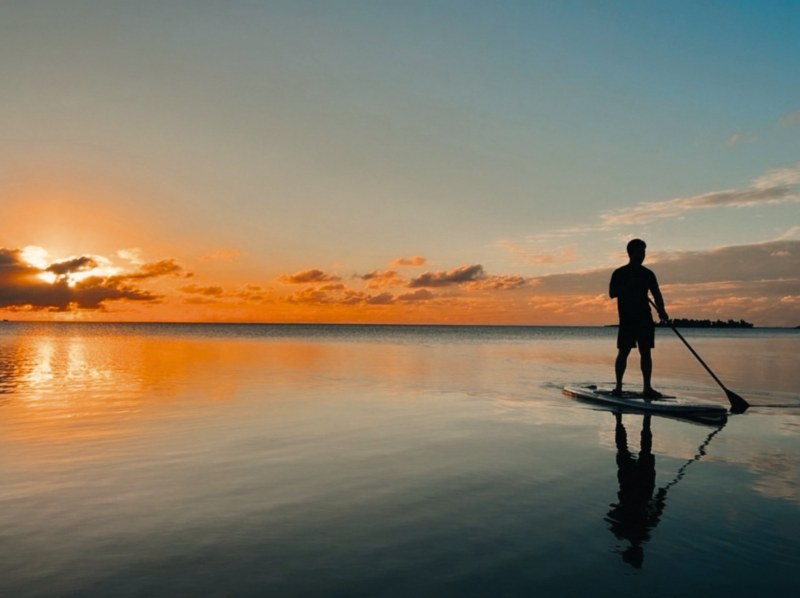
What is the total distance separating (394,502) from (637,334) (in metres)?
9.47

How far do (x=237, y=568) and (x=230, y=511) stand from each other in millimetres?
1608

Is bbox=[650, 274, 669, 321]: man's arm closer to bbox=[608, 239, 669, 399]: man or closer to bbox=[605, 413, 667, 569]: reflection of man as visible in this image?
bbox=[608, 239, 669, 399]: man

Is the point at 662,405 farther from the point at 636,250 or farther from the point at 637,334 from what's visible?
the point at 636,250

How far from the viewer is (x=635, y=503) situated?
6.72 metres

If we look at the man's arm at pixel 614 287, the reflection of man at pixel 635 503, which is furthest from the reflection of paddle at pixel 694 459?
the man's arm at pixel 614 287

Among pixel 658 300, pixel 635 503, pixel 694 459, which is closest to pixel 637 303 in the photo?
pixel 658 300

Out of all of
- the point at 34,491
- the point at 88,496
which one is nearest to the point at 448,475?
the point at 88,496

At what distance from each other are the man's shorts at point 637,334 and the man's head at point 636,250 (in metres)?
1.48

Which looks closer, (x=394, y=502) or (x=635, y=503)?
(x=635, y=503)

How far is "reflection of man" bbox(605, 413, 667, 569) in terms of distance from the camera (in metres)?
5.55

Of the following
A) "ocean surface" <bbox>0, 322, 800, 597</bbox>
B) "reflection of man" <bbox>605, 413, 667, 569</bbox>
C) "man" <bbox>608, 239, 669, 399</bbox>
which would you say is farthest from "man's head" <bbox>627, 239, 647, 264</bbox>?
"reflection of man" <bbox>605, 413, 667, 569</bbox>

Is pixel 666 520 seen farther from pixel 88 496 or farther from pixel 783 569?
pixel 88 496

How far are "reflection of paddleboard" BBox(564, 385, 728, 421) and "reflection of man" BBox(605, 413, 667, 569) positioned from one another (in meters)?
3.75

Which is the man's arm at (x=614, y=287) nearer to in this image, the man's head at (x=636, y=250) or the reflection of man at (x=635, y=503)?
the man's head at (x=636, y=250)
